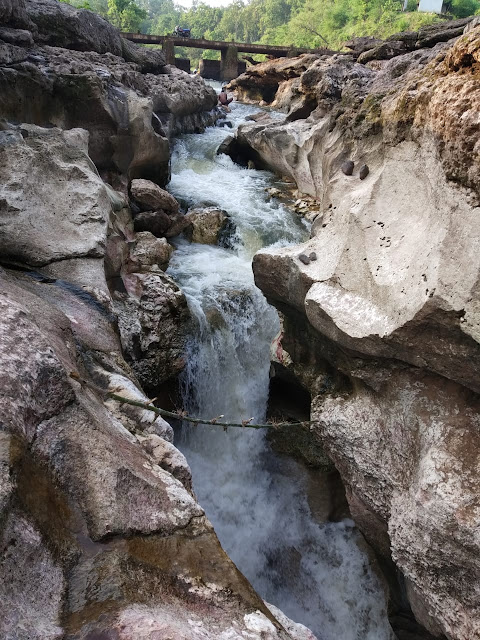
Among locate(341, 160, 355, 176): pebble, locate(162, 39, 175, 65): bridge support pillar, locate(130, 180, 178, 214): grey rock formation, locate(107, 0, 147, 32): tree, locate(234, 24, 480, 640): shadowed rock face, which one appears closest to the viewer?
locate(234, 24, 480, 640): shadowed rock face

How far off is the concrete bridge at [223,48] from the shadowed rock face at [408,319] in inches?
926

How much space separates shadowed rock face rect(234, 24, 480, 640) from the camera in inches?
117

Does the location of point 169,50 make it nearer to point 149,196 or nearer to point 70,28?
point 70,28

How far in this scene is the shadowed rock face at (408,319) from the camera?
2.97 metres

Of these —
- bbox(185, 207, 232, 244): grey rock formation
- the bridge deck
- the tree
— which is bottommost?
bbox(185, 207, 232, 244): grey rock formation

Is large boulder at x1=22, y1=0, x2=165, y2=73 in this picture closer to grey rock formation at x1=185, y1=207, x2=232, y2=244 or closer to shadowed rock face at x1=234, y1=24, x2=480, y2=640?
grey rock formation at x1=185, y1=207, x2=232, y2=244

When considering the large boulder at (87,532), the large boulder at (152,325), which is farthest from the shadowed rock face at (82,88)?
the large boulder at (87,532)

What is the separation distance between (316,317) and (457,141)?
1.93m

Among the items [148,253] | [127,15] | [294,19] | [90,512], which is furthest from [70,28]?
[294,19]

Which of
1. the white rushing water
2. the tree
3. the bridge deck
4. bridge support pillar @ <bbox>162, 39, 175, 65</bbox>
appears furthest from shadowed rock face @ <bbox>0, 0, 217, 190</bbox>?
the tree

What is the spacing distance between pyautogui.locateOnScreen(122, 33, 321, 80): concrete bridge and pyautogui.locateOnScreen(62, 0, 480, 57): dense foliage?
5.42m

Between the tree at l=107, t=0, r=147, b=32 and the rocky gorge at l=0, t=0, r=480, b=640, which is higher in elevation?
the tree at l=107, t=0, r=147, b=32

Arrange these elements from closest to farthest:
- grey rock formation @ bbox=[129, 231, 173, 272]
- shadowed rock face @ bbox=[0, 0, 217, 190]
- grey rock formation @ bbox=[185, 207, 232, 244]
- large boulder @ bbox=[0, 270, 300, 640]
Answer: large boulder @ bbox=[0, 270, 300, 640]
grey rock formation @ bbox=[129, 231, 173, 272]
shadowed rock face @ bbox=[0, 0, 217, 190]
grey rock formation @ bbox=[185, 207, 232, 244]

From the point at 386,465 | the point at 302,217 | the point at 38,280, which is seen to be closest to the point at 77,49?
the point at 302,217
